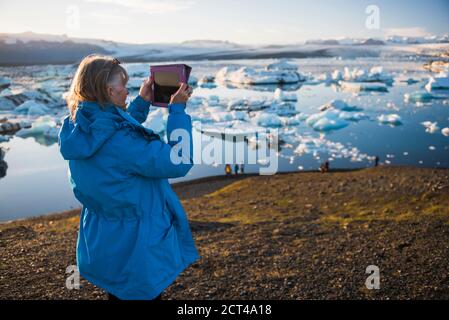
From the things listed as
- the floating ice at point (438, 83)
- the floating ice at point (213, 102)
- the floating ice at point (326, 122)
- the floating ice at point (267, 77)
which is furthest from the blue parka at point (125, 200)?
the floating ice at point (267, 77)

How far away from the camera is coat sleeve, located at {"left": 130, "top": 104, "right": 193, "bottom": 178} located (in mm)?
1842

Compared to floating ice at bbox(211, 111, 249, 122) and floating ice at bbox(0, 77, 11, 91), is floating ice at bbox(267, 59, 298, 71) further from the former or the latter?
floating ice at bbox(0, 77, 11, 91)

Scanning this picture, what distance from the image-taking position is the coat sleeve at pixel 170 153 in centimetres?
184

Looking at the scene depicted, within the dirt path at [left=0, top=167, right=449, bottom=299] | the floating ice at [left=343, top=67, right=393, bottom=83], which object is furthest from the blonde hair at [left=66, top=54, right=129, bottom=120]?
the floating ice at [left=343, top=67, right=393, bottom=83]

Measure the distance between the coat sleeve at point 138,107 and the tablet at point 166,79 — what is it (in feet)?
0.22

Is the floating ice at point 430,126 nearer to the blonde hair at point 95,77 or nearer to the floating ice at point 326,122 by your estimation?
the floating ice at point 326,122

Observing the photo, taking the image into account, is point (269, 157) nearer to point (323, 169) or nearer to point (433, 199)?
point (323, 169)

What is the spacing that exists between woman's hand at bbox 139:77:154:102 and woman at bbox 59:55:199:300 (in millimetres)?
411

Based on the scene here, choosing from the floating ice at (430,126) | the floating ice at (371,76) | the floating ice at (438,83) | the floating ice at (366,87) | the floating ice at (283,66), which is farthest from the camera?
→ the floating ice at (283,66)

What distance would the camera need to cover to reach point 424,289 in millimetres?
4262

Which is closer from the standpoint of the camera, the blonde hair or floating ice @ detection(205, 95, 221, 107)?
the blonde hair
